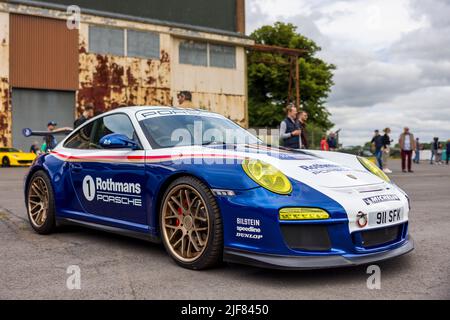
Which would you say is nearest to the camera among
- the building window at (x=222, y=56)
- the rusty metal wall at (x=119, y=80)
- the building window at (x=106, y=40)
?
the rusty metal wall at (x=119, y=80)

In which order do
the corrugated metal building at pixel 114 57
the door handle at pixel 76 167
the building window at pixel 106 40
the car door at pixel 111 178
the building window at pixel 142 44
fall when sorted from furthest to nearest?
the building window at pixel 142 44
the building window at pixel 106 40
the corrugated metal building at pixel 114 57
the door handle at pixel 76 167
the car door at pixel 111 178

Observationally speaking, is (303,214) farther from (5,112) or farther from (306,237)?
(5,112)

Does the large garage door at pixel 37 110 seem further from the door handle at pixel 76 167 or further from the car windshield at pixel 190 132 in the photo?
the car windshield at pixel 190 132

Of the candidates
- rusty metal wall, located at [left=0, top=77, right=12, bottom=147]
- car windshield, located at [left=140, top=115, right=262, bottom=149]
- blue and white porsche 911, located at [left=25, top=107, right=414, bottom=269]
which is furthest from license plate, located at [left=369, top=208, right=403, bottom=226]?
rusty metal wall, located at [left=0, top=77, right=12, bottom=147]

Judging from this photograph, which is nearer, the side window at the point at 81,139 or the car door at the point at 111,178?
the car door at the point at 111,178

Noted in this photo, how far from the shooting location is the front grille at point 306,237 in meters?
3.66

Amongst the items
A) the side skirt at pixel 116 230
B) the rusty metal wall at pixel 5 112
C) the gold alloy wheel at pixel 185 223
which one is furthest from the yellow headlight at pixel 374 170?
the rusty metal wall at pixel 5 112

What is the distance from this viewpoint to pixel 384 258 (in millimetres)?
3887

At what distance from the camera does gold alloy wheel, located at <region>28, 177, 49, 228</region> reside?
581cm

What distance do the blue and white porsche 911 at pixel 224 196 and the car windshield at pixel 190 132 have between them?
0.04 ft

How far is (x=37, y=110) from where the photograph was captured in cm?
2752

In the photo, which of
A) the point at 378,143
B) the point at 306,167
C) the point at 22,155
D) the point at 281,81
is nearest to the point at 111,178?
the point at 306,167

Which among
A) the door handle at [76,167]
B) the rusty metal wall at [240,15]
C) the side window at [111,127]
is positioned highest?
the rusty metal wall at [240,15]

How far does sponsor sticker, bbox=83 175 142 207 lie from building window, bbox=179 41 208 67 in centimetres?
2796
